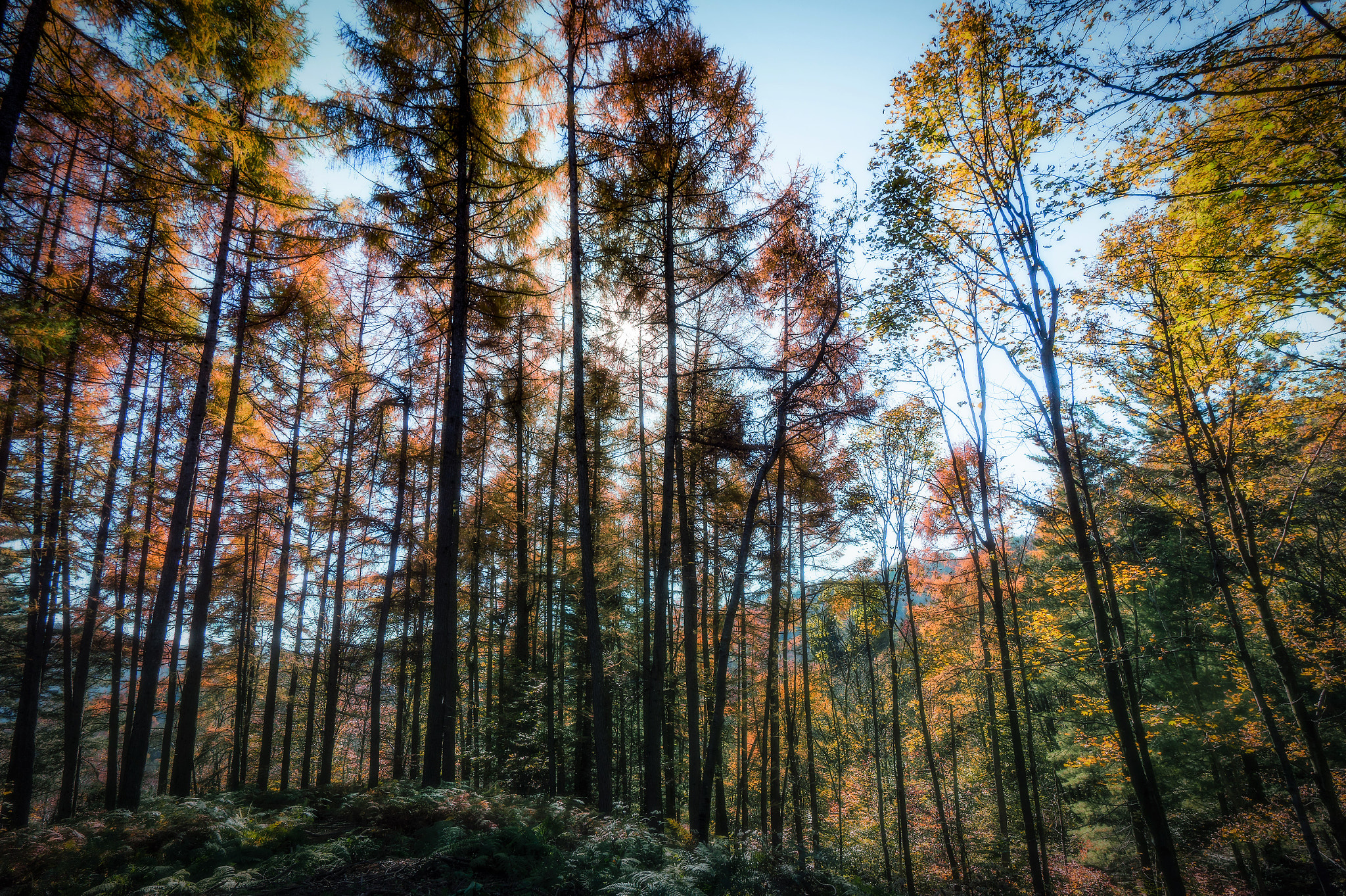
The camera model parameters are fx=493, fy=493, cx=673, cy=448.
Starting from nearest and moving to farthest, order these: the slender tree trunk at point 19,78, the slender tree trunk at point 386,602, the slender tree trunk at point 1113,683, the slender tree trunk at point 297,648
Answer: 1. the slender tree trunk at point 19,78
2. the slender tree trunk at point 1113,683
3. the slender tree trunk at point 386,602
4. the slender tree trunk at point 297,648

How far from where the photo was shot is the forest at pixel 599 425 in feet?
18.6

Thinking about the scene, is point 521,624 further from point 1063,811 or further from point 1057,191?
point 1063,811

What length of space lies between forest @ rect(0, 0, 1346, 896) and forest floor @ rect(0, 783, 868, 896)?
0.06 metres

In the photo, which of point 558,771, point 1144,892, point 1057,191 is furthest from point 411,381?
point 1144,892

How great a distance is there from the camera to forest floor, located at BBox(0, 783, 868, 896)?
4.25 meters

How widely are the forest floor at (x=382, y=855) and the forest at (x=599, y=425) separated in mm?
58

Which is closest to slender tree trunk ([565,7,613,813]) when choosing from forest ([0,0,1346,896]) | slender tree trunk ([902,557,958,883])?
forest ([0,0,1346,896])

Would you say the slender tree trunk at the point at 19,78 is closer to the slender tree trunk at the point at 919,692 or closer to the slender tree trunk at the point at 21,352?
the slender tree trunk at the point at 21,352

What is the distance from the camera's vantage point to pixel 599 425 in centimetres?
1528

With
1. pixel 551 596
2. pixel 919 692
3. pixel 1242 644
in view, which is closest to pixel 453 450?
pixel 551 596

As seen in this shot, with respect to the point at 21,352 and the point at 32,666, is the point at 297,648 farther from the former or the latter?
the point at 21,352

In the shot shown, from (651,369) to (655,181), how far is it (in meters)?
4.17

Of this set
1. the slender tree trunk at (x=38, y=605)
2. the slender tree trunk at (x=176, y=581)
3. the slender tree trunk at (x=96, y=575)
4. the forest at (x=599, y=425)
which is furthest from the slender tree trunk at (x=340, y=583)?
the slender tree trunk at (x=38, y=605)

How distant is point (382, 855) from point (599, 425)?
448 inches
